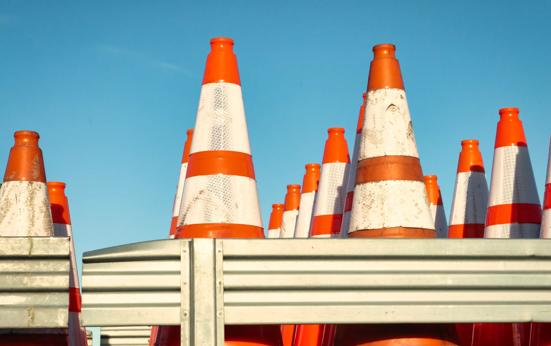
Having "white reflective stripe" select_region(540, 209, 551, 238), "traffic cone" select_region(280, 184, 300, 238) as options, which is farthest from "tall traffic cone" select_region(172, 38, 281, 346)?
"traffic cone" select_region(280, 184, 300, 238)

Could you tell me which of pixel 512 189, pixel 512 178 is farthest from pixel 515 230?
pixel 512 178

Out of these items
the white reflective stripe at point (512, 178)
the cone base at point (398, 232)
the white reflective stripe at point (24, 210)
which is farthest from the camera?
the white reflective stripe at point (512, 178)

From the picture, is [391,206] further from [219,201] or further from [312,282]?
[312,282]

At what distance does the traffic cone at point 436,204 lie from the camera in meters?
14.3

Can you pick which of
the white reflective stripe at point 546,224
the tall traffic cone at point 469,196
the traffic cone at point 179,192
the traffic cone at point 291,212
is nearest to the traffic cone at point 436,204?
the tall traffic cone at point 469,196

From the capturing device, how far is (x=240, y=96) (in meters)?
8.51

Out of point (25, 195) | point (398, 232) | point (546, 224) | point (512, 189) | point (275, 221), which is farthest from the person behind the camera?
point (275, 221)

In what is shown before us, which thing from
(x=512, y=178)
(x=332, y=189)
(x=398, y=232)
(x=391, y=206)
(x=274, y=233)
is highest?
(x=274, y=233)

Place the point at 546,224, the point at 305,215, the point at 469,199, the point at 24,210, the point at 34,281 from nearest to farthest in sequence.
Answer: the point at 34,281
the point at 546,224
the point at 24,210
the point at 469,199
the point at 305,215

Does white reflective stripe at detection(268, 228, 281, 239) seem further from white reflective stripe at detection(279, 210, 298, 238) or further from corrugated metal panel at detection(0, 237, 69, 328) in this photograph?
corrugated metal panel at detection(0, 237, 69, 328)

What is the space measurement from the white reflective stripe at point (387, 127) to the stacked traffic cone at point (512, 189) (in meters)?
2.97

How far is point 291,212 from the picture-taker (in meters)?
17.6

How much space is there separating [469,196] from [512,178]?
2.39 m

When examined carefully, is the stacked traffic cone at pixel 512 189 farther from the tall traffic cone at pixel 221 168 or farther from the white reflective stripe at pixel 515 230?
the tall traffic cone at pixel 221 168
